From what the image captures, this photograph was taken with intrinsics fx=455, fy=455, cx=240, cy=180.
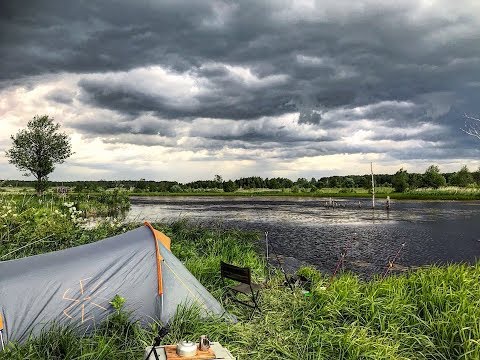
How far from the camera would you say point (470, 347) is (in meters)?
6.09

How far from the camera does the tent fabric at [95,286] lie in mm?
6418

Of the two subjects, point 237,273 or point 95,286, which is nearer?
point 95,286

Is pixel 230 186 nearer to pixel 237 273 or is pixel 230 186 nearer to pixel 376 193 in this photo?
pixel 376 193

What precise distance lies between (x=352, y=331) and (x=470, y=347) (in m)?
1.56

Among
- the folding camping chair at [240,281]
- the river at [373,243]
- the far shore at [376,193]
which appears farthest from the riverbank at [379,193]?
the folding camping chair at [240,281]

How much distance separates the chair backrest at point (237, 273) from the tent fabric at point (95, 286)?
0.67m

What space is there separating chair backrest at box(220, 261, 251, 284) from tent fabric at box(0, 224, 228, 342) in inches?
26.3

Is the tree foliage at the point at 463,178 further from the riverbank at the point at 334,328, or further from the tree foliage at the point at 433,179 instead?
the riverbank at the point at 334,328

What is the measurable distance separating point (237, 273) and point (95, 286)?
97.9 inches

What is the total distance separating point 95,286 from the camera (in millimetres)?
6738

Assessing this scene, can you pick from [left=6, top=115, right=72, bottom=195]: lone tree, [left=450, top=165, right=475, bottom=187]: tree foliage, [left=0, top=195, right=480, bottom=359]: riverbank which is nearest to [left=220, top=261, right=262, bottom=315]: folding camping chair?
[left=0, top=195, right=480, bottom=359]: riverbank

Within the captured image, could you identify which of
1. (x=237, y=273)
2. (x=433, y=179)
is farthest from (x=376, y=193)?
(x=237, y=273)

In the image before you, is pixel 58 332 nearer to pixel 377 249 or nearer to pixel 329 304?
pixel 329 304

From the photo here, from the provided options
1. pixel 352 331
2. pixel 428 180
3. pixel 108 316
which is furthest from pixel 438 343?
pixel 428 180
